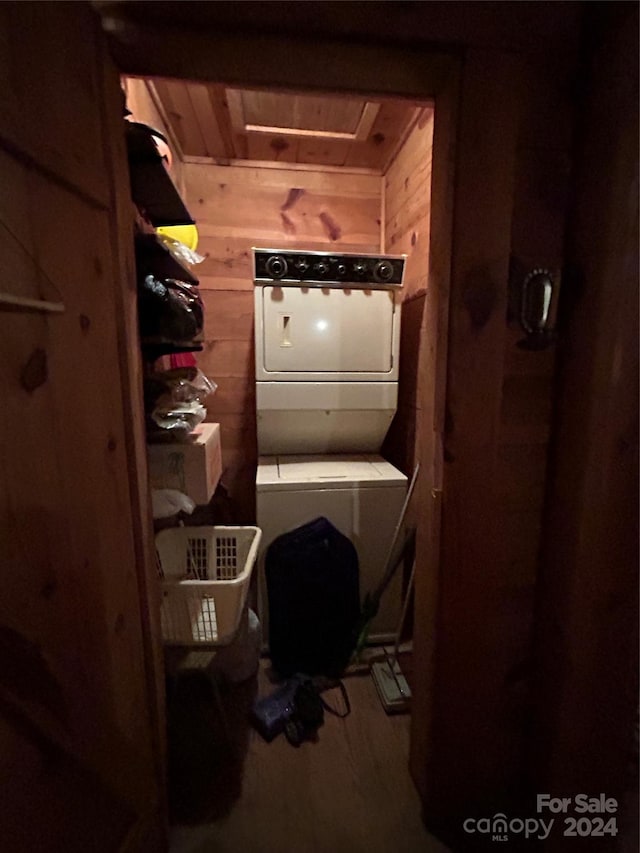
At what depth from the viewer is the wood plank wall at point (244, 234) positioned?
2.10 metres

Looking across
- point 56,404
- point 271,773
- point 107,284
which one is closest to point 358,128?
point 107,284

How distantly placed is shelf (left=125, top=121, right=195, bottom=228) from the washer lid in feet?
3.24

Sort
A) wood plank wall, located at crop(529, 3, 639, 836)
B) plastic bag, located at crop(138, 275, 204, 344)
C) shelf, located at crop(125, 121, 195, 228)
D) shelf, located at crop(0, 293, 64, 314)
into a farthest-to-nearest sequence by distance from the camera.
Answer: plastic bag, located at crop(138, 275, 204, 344), shelf, located at crop(125, 121, 195, 228), wood plank wall, located at crop(529, 3, 639, 836), shelf, located at crop(0, 293, 64, 314)

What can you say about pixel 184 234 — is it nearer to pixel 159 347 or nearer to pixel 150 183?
pixel 150 183

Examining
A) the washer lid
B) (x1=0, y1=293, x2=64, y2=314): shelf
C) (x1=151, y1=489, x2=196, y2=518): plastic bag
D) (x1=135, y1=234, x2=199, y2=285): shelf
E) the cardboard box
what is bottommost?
the washer lid

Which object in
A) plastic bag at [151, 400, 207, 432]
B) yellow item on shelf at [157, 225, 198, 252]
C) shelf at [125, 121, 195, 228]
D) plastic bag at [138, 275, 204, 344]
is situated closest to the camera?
Result: shelf at [125, 121, 195, 228]

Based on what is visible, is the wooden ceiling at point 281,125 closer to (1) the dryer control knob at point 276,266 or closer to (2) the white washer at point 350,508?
(1) the dryer control knob at point 276,266

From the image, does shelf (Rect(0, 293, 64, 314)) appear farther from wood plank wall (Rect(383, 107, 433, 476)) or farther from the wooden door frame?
wood plank wall (Rect(383, 107, 433, 476))

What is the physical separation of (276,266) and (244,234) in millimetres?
584

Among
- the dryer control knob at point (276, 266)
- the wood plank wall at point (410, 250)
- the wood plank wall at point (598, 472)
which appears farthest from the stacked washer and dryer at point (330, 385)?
the wood plank wall at point (598, 472)

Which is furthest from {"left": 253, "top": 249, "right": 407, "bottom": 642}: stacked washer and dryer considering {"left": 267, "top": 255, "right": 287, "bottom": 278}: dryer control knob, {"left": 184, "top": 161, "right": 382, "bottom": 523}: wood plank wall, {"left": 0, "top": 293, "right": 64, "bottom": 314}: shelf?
{"left": 0, "top": 293, "right": 64, "bottom": 314}: shelf

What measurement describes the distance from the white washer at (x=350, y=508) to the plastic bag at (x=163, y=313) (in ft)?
2.48

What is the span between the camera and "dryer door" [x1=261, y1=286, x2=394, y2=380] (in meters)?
1.75

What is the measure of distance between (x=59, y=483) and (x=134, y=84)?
1.45 m
